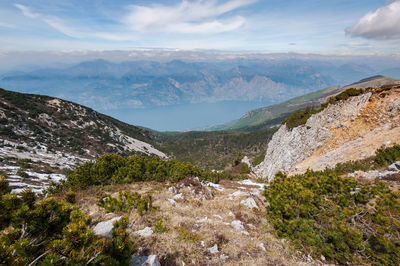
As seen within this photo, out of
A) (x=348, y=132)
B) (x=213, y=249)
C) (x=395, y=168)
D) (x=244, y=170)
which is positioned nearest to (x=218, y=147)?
(x=244, y=170)

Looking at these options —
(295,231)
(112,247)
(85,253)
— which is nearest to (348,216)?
(295,231)

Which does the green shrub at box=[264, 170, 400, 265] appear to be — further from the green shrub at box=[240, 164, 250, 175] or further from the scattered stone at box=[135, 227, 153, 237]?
the green shrub at box=[240, 164, 250, 175]

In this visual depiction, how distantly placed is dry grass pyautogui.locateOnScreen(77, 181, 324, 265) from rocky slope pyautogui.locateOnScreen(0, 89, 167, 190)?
29.5 m

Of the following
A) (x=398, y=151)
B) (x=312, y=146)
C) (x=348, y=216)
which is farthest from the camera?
(x=312, y=146)

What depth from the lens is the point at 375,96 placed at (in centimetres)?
2744

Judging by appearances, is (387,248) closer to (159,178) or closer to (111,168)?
(159,178)

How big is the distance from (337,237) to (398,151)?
53.7ft

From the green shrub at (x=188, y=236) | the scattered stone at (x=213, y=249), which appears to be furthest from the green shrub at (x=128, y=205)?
the scattered stone at (x=213, y=249)

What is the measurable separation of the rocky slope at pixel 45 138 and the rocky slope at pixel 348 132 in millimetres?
46012

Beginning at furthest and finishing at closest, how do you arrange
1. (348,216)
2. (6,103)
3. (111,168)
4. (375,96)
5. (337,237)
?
(6,103)
(375,96)
(111,168)
(348,216)
(337,237)

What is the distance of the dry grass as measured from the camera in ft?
21.9

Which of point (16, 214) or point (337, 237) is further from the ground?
point (16, 214)

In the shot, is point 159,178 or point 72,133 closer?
point 159,178

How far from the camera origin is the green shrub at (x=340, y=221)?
22.1 feet
